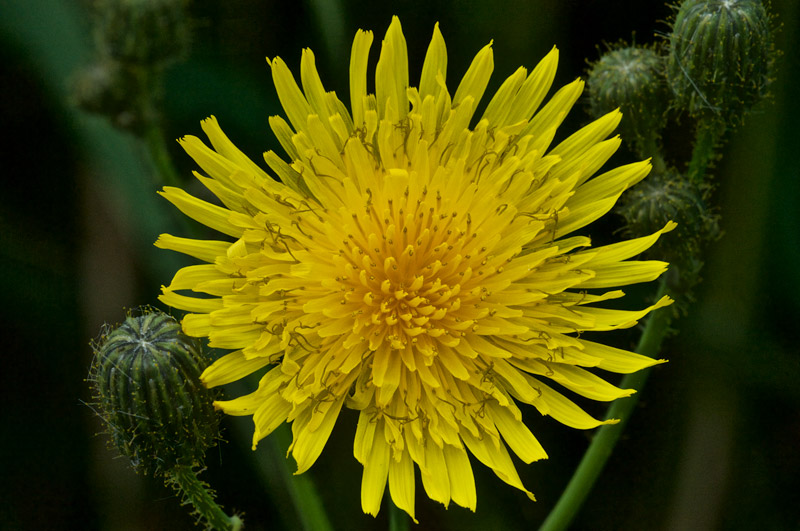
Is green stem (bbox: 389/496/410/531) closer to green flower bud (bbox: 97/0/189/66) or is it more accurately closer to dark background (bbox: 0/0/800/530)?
dark background (bbox: 0/0/800/530)

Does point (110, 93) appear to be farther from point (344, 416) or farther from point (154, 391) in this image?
point (344, 416)

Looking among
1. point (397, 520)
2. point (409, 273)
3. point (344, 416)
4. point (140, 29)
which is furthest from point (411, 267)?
point (140, 29)

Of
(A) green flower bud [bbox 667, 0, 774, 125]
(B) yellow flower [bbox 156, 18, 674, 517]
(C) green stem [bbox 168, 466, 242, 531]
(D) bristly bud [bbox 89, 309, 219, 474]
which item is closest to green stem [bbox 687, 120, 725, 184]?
(A) green flower bud [bbox 667, 0, 774, 125]

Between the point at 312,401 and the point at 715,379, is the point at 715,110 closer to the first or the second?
the point at 715,379

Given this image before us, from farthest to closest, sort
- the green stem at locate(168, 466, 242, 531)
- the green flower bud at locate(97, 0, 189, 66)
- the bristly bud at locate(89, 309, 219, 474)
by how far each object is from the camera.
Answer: the green flower bud at locate(97, 0, 189, 66)
the green stem at locate(168, 466, 242, 531)
the bristly bud at locate(89, 309, 219, 474)

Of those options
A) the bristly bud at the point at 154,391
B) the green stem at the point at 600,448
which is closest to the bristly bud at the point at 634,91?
the green stem at the point at 600,448

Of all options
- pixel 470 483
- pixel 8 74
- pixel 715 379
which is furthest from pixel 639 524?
pixel 8 74
